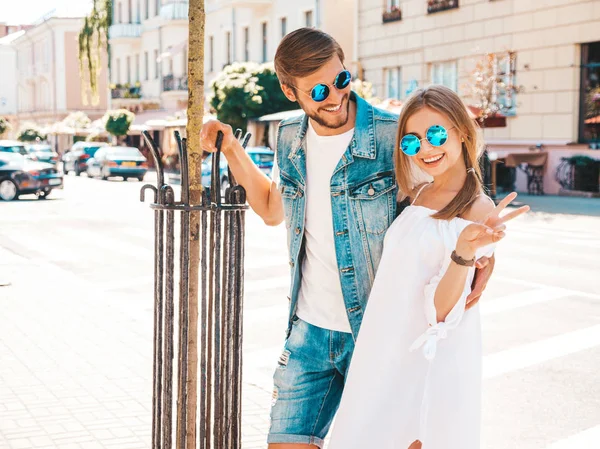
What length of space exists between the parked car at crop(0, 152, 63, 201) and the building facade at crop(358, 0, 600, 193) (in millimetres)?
11337

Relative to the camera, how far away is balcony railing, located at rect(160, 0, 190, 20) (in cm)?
4722

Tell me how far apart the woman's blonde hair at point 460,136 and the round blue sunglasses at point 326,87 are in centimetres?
22

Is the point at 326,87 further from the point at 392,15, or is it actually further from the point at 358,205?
the point at 392,15

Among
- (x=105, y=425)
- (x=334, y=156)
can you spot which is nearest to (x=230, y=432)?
(x=334, y=156)

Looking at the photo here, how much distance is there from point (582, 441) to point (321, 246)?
2.63 meters

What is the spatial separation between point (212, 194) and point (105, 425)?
2193mm

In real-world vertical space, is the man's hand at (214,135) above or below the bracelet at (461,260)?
above

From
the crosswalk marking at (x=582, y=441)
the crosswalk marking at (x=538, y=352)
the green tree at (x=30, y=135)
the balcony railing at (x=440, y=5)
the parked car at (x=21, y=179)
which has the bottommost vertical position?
the crosswalk marking at (x=582, y=441)

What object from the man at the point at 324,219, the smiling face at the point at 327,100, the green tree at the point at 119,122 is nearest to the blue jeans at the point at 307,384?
the man at the point at 324,219

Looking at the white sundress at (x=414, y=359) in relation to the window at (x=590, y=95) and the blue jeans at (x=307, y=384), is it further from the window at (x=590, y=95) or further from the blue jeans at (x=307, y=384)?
the window at (x=590, y=95)

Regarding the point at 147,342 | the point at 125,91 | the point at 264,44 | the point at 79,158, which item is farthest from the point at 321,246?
the point at 125,91

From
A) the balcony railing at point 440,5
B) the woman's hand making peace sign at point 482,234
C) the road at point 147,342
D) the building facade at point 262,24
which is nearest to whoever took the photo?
the woman's hand making peace sign at point 482,234

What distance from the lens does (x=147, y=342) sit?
23.1 ft

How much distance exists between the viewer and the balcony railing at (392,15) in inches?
1164
